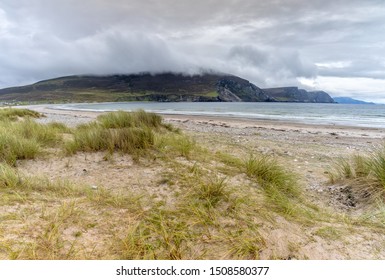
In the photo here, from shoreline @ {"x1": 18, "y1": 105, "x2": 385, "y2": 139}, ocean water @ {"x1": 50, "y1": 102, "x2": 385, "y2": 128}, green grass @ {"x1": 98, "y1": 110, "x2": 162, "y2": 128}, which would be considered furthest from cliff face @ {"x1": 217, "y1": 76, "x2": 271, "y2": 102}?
green grass @ {"x1": 98, "y1": 110, "x2": 162, "y2": 128}

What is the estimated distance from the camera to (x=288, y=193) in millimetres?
3699

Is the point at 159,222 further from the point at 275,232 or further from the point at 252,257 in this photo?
the point at 275,232

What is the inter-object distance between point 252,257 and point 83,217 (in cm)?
200

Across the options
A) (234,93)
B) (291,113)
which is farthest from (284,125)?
(234,93)

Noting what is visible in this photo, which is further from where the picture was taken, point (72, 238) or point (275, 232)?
point (275, 232)

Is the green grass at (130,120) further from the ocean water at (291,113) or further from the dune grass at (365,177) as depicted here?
the dune grass at (365,177)

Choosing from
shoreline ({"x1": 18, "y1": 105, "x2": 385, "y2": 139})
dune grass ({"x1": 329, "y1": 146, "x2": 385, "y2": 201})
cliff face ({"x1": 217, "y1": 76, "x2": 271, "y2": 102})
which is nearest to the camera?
dune grass ({"x1": 329, "y1": 146, "x2": 385, "y2": 201})

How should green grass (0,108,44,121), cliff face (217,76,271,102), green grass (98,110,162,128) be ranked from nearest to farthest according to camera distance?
green grass (98,110,162,128) < green grass (0,108,44,121) < cliff face (217,76,271,102)

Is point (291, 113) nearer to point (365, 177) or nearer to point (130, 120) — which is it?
point (130, 120)

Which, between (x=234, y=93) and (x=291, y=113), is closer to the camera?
(x=291, y=113)

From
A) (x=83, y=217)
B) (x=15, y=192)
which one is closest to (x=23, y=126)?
(x=15, y=192)

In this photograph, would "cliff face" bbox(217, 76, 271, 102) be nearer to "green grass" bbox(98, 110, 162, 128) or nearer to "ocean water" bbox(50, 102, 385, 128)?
"ocean water" bbox(50, 102, 385, 128)
